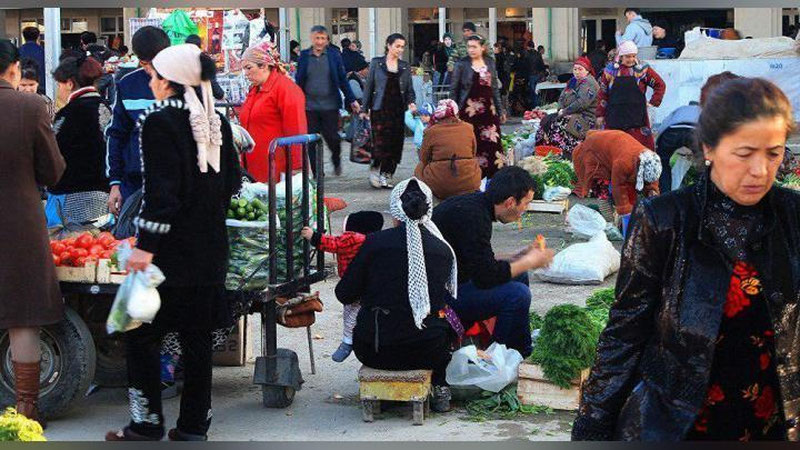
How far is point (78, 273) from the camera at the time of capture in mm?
6535

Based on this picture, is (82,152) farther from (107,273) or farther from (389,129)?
(389,129)

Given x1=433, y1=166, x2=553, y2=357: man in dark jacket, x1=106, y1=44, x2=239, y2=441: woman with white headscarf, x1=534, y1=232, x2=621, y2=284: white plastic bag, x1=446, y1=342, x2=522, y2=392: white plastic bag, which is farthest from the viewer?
x1=534, y1=232, x2=621, y2=284: white plastic bag

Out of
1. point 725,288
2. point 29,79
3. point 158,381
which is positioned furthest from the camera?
point 29,79

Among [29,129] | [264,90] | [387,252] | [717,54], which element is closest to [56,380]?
[29,129]

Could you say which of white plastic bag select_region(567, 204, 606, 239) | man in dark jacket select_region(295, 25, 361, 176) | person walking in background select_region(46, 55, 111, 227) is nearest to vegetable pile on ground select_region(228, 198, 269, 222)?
person walking in background select_region(46, 55, 111, 227)

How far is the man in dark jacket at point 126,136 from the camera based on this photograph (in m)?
7.45

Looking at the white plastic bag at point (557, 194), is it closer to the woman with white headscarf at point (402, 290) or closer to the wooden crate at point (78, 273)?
the woman with white headscarf at point (402, 290)

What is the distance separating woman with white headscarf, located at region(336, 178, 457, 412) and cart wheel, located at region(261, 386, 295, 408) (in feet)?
1.54

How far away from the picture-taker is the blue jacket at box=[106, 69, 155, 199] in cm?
745

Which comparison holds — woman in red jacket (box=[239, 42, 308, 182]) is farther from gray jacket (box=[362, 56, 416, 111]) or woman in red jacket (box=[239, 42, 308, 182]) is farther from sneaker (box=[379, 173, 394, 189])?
sneaker (box=[379, 173, 394, 189])

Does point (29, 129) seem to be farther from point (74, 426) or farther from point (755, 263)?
point (755, 263)

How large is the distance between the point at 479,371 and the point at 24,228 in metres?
2.31

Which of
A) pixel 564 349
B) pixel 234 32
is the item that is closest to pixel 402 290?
pixel 564 349

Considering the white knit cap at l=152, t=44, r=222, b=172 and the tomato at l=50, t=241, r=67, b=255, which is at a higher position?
the white knit cap at l=152, t=44, r=222, b=172
